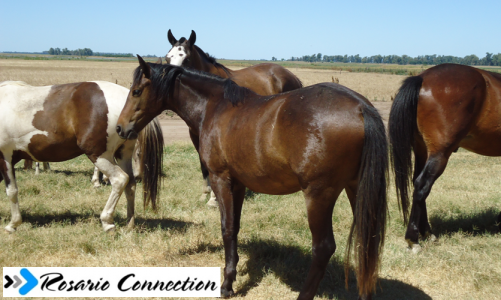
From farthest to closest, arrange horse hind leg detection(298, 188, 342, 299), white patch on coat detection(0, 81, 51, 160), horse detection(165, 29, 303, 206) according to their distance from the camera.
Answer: horse detection(165, 29, 303, 206) < white patch on coat detection(0, 81, 51, 160) < horse hind leg detection(298, 188, 342, 299)

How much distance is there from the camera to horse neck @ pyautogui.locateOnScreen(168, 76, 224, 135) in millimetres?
4148

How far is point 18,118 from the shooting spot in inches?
204

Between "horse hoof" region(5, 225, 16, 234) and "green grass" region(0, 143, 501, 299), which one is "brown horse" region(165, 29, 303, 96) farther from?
"horse hoof" region(5, 225, 16, 234)

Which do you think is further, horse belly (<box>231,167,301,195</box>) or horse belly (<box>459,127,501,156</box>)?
horse belly (<box>459,127,501,156</box>)

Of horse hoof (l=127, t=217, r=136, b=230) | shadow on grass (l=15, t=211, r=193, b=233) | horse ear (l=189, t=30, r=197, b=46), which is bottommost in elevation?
shadow on grass (l=15, t=211, r=193, b=233)

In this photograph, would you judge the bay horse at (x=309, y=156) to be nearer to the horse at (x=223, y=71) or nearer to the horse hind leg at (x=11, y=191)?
the horse at (x=223, y=71)

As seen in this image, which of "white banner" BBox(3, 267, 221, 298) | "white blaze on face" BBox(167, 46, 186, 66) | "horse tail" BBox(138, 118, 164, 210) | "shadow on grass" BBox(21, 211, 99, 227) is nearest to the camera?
"white banner" BBox(3, 267, 221, 298)

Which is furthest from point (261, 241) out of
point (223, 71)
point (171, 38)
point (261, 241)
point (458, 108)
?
point (171, 38)

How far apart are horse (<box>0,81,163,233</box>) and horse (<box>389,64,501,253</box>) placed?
11.5 ft

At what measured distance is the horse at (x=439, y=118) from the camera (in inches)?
190

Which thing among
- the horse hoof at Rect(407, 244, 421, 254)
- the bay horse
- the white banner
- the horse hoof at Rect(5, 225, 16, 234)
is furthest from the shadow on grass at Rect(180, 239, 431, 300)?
the horse hoof at Rect(5, 225, 16, 234)

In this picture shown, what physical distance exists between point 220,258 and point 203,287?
0.75 metres

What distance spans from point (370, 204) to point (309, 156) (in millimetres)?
602

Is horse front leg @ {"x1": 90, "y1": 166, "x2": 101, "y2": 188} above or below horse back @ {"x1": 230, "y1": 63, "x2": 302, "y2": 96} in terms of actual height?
below
